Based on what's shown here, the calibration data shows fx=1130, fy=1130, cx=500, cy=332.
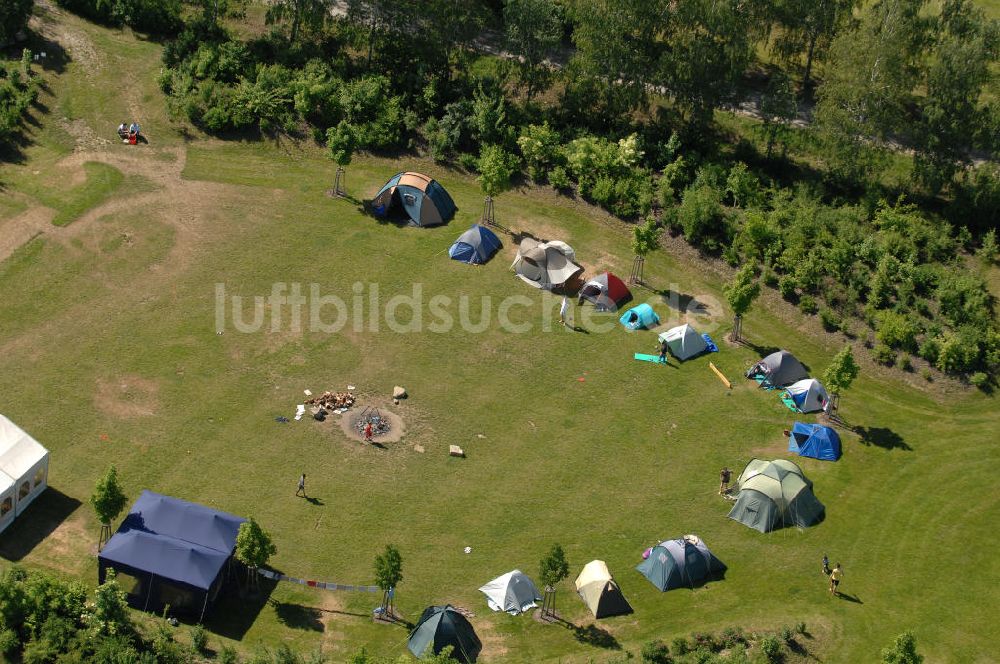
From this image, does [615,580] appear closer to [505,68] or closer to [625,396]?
[625,396]

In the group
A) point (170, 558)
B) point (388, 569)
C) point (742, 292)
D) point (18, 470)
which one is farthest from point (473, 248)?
point (18, 470)

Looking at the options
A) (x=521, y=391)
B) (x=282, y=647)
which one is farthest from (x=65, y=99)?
(x=282, y=647)

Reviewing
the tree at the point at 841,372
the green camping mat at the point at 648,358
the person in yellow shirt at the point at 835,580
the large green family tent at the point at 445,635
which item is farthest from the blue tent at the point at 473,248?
the person in yellow shirt at the point at 835,580

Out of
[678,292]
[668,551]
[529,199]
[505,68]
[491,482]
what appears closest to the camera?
[668,551]

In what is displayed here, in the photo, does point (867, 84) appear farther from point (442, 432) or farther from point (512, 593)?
point (512, 593)

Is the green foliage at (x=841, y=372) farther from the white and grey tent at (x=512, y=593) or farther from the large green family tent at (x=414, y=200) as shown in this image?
the large green family tent at (x=414, y=200)

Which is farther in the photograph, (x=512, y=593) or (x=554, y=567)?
(x=512, y=593)
